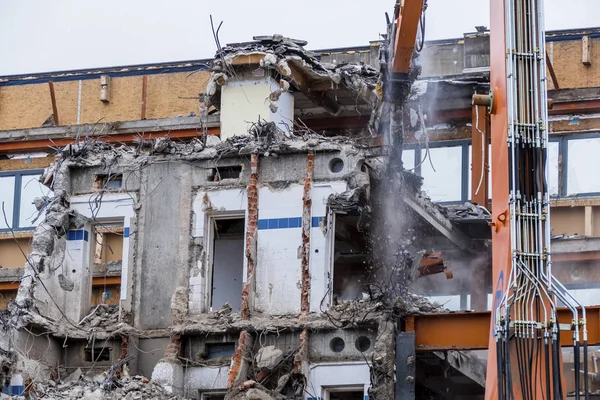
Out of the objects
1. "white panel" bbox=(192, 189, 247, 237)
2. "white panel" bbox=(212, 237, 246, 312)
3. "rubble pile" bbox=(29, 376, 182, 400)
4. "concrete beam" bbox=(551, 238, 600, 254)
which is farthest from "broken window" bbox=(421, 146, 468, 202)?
"rubble pile" bbox=(29, 376, 182, 400)

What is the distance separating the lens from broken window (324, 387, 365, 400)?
2850 cm

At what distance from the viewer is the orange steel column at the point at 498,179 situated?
21.9 metres

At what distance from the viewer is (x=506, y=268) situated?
71.5 feet

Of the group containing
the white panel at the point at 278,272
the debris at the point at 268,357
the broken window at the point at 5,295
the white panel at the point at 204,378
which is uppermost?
the broken window at the point at 5,295

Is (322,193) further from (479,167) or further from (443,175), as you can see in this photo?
(443,175)

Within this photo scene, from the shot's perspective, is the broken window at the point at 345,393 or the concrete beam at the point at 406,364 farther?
the broken window at the point at 345,393

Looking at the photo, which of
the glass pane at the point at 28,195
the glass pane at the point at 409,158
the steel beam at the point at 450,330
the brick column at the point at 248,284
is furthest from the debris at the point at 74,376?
the glass pane at the point at 28,195

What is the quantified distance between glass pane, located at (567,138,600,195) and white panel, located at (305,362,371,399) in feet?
41.5

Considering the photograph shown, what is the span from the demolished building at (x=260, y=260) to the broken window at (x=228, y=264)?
4cm

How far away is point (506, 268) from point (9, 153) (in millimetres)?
27405

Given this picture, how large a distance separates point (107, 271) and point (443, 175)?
9667mm

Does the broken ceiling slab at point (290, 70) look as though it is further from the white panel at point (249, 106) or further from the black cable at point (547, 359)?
the black cable at point (547, 359)

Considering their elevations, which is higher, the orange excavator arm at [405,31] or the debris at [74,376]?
the orange excavator arm at [405,31]

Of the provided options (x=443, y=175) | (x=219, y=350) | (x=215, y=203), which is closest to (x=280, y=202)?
(x=215, y=203)
